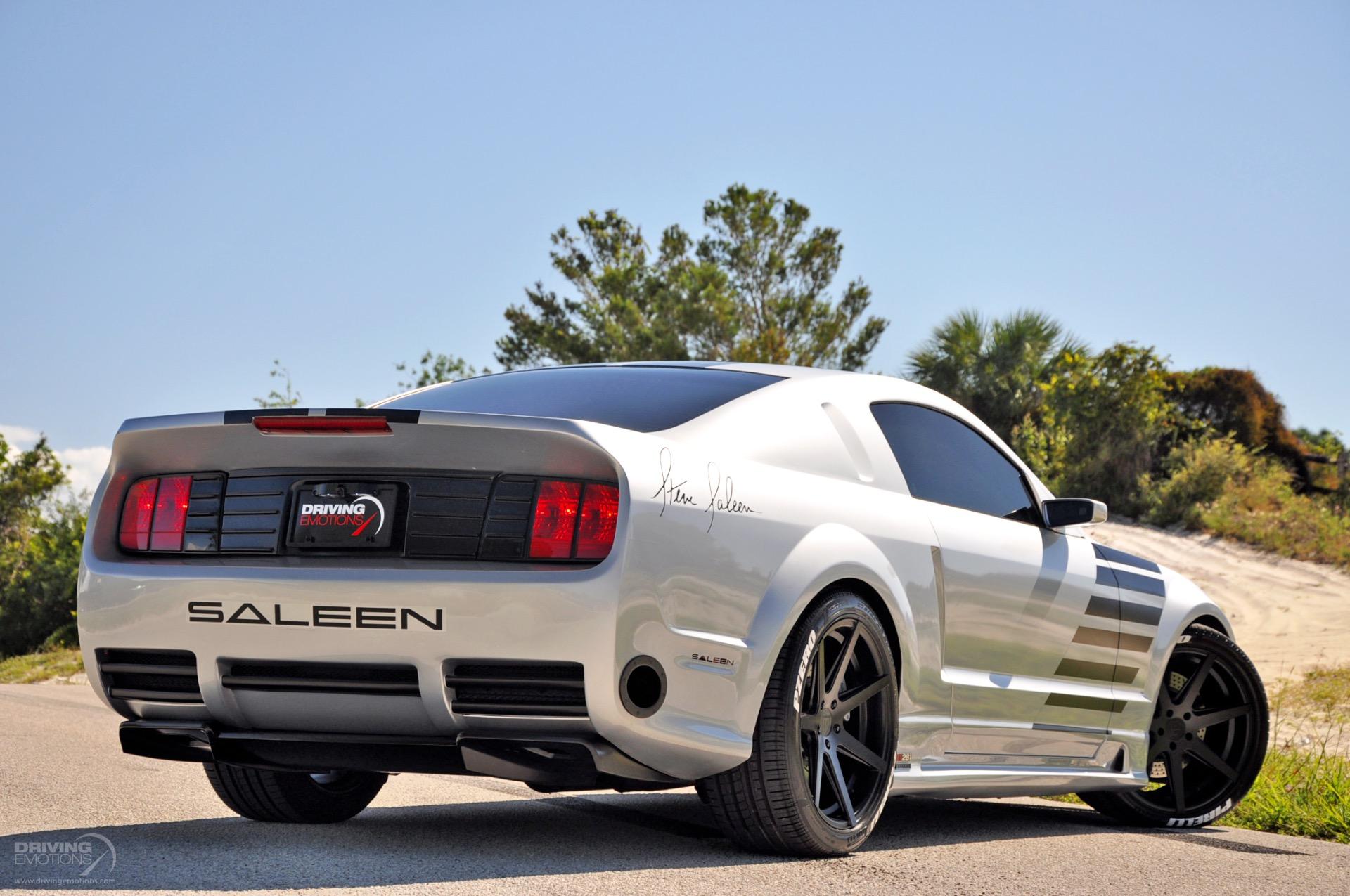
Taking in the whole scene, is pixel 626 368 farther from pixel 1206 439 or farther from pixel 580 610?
pixel 1206 439

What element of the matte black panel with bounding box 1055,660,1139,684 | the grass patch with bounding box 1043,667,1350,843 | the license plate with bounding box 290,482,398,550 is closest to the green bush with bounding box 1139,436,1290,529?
the grass patch with bounding box 1043,667,1350,843

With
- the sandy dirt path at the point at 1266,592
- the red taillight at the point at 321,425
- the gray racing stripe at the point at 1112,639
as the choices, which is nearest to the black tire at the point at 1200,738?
the gray racing stripe at the point at 1112,639

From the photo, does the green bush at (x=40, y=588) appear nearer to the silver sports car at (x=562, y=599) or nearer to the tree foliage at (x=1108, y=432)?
the tree foliage at (x=1108, y=432)

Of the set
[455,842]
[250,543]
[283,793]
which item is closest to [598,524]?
[250,543]

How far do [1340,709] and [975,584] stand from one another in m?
7.27

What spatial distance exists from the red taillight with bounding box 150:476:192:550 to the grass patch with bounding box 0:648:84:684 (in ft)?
54.7

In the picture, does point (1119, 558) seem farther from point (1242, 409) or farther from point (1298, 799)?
point (1242, 409)

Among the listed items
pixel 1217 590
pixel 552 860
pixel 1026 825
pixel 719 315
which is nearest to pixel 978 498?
pixel 1026 825

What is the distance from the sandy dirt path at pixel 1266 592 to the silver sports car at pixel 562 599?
9.59m

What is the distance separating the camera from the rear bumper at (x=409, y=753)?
3.59 metres

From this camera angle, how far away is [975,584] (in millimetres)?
4891

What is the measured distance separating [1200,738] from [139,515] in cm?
448

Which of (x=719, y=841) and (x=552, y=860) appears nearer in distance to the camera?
(x=552, y=860)
